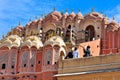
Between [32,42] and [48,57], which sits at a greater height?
[32,42]

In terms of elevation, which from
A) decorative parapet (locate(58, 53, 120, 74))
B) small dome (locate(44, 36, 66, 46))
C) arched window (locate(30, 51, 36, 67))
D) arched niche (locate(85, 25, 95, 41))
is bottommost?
decorative parapet (locate(58, 53, 120, 74))

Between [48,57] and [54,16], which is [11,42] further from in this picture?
[54,16]

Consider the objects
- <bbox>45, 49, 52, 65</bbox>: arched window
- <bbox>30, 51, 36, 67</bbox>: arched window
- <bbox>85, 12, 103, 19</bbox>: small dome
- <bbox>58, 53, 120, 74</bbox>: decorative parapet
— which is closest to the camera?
<bbox>58, 53, 120, 74</bbox>: decorative parapet

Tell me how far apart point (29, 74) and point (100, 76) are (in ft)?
64.2

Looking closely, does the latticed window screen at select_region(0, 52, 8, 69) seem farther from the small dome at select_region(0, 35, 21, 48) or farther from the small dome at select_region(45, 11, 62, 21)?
the small dome at select_region(45, 11, 62, 21)

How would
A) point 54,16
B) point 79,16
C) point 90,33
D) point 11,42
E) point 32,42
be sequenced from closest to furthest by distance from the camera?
point 32,42, point 11,42, point 90,33, point 79,16, point 54,16

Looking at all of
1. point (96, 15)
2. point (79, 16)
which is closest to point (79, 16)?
point (79, 16)

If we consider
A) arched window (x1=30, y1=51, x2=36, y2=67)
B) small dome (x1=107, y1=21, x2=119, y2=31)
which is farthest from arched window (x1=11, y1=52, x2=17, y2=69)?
small dome (x1=107, y1=21, x2=119, y2=31)

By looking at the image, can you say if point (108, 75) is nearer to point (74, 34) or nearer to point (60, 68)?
point (60, 68)

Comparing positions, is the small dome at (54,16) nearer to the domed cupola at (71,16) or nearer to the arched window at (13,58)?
the domed cupola at (71,16)

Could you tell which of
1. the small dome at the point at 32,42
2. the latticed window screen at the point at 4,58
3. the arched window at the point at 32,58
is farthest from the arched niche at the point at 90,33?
the latticed window screen at the point at 4,58

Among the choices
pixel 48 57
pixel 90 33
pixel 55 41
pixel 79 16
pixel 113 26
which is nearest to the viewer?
pixel 48 57

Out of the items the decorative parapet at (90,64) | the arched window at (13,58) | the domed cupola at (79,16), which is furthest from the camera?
the domed cupola at (79,16)

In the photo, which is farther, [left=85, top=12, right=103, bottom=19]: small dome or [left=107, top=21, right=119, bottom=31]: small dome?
[left=85, top=12, right=103, bottom=19]: small dome
